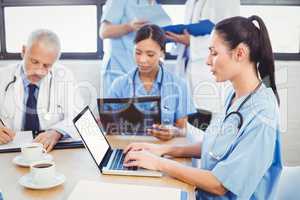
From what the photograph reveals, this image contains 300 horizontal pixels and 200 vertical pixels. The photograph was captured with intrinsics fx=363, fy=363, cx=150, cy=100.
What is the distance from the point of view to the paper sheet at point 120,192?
1064mm

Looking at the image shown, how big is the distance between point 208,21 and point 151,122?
2.68 ft

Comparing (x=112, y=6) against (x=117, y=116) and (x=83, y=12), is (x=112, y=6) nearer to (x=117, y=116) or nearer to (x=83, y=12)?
(x=83, y=12)

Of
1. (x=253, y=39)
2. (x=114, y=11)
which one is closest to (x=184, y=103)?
(x=114, y=11)

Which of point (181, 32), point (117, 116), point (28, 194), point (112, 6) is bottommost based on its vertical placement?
point (28, 194)

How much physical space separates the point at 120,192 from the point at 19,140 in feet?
2.24

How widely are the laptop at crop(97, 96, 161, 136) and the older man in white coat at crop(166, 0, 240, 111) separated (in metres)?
0.64

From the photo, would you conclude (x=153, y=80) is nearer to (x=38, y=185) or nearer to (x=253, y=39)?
Answer: (x=253, y=39)

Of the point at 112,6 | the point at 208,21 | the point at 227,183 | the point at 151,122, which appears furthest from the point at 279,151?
the point at 112,6

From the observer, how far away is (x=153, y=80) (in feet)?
7.00

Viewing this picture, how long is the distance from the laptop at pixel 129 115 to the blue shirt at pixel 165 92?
0.28 metres

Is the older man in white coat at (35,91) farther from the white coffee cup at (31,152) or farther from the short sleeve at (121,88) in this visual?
the white coffee cup at (31,152)

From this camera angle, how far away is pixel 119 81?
2.21 m

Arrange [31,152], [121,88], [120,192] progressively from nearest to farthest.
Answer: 1. [120,192]
2. [31,152]
3. [121,88]

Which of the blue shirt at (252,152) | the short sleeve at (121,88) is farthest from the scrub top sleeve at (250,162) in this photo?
the short sleeve at (121,88)
